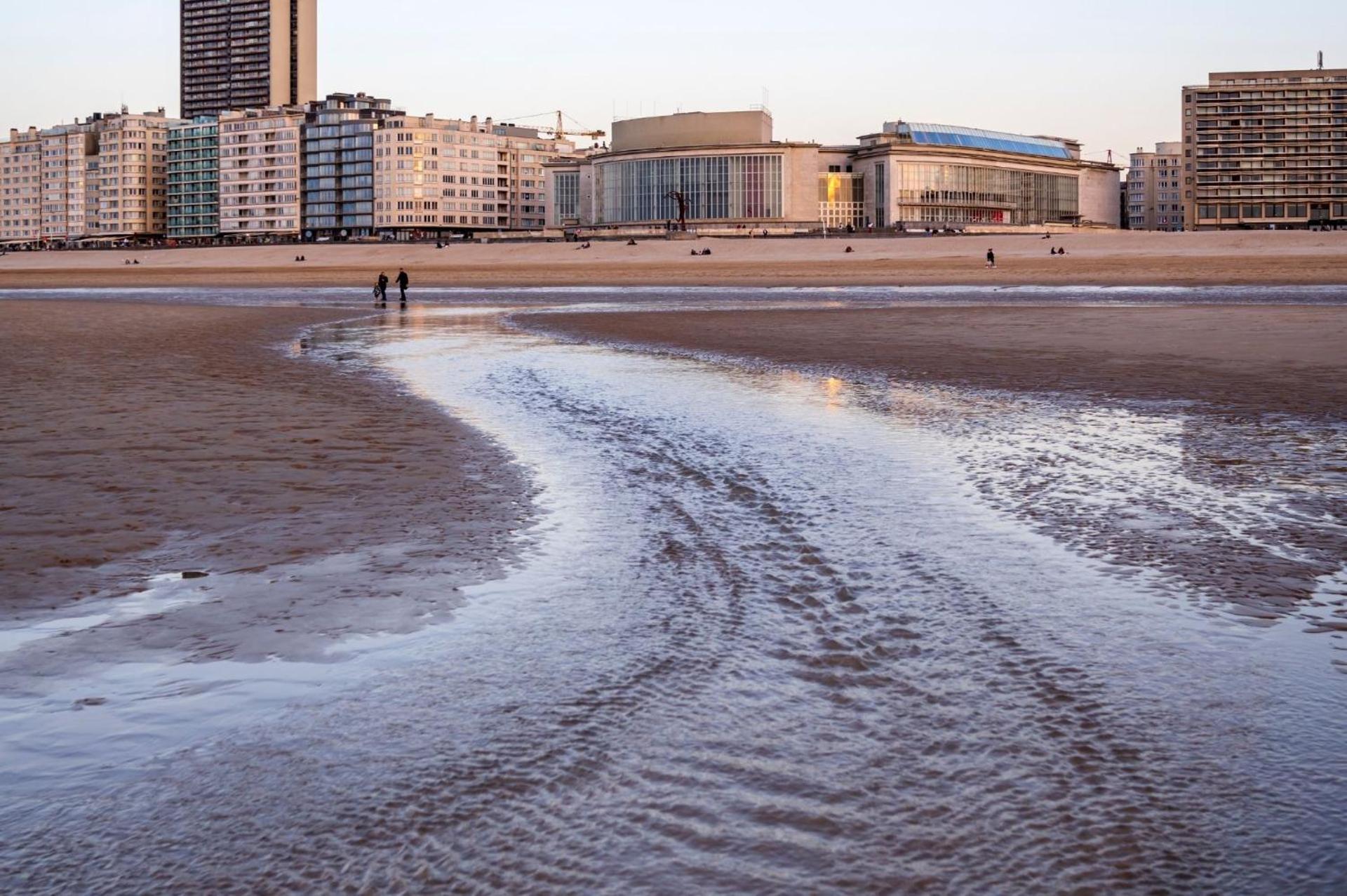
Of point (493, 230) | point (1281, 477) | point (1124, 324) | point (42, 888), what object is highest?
point (493, 230)

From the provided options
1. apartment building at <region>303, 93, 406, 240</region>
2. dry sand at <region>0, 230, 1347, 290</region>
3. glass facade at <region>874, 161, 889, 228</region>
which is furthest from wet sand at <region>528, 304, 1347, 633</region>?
apartment building at <region>303, 93, 406, 240</region>

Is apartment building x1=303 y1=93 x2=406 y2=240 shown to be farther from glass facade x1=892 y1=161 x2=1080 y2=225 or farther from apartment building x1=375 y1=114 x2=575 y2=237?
glass facade x1=892 y1=161 x2=1080 y2=225

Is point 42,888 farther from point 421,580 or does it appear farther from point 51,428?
point 51,428

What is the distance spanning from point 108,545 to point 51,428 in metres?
6.20

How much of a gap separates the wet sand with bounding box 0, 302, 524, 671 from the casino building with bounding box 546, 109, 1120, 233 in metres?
136

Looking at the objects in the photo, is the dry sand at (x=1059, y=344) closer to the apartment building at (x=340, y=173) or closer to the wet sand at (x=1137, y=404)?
the wet sand at (x=1137, y=404)

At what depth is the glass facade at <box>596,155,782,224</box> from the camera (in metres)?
159

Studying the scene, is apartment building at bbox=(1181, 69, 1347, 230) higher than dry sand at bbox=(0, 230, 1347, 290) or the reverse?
higher

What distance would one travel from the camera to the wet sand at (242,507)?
6.91 meters

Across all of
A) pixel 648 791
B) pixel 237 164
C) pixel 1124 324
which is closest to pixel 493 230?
pixel 237 164

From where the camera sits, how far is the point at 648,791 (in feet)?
14.5

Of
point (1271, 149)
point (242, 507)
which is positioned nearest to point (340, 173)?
point (1271, 149)

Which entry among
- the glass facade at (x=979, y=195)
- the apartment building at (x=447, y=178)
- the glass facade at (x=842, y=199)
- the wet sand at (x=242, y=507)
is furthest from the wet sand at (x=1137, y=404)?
the apartment building at (x=447, y=178)

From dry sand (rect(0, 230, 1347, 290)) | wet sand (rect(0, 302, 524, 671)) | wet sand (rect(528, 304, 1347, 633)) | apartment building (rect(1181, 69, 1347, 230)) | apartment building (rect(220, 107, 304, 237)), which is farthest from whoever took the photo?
apartment building (rect(220, 107, 304, 237))
